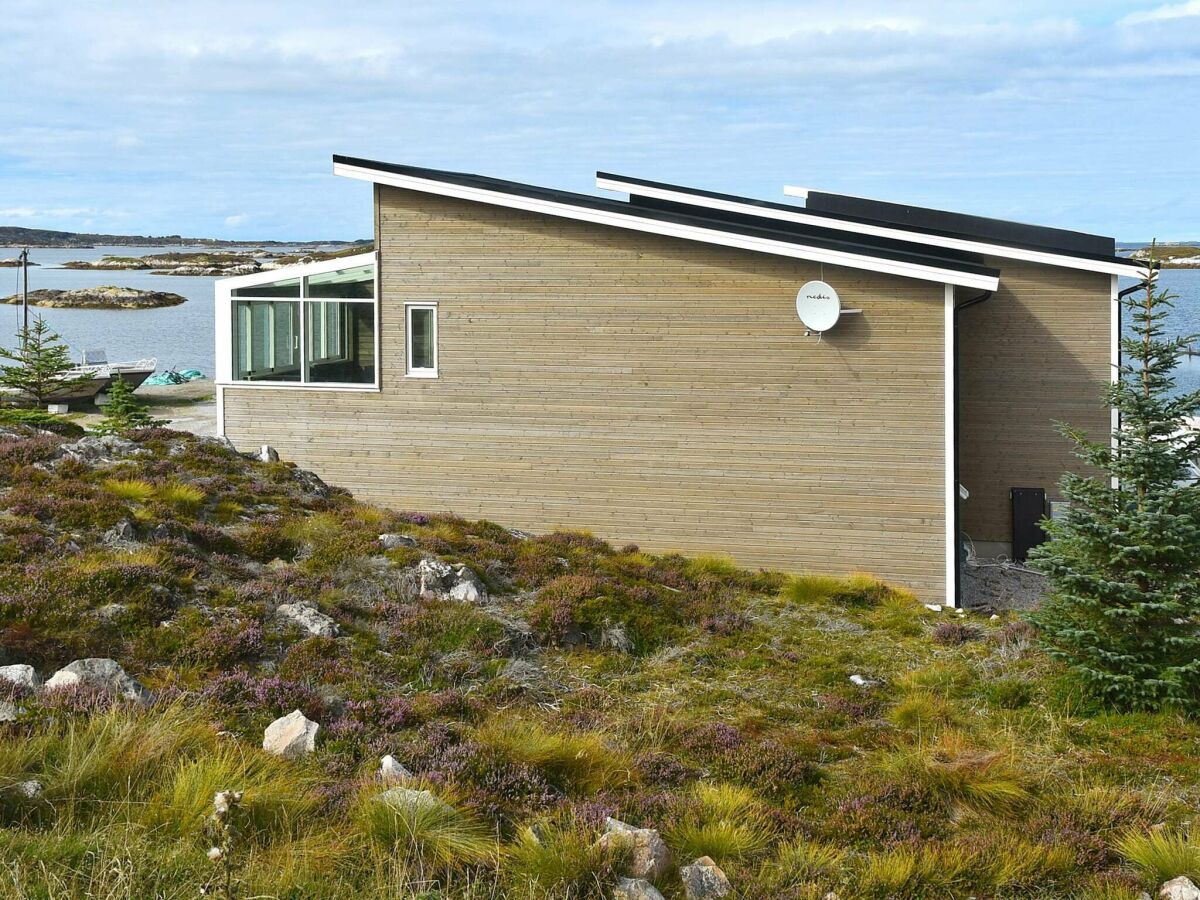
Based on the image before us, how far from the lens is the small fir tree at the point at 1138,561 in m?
8.16

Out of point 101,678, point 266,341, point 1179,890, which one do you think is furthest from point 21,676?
point 266,341

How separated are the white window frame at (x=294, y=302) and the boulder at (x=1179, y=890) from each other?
11752 millimetres

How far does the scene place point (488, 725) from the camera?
645cm

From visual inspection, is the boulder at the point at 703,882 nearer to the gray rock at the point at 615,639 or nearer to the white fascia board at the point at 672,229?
the gray rock at the point at 615,639

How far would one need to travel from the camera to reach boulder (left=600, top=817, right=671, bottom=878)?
4.76 meters

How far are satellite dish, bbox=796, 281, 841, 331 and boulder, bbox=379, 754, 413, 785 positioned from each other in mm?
9156

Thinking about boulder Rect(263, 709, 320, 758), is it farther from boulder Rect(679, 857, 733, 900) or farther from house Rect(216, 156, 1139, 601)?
house Rect(216, 156, 1139, 601)

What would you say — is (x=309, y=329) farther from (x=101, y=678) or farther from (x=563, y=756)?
(x=563, y=756)

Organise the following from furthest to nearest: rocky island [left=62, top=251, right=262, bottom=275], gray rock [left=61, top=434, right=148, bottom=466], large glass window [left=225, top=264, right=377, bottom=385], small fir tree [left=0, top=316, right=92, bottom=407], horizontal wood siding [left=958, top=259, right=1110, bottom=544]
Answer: rocky island [left=62, top=251, right=262, bottom=275]
small fir tree [left=0, top=316, right=92, bottom=407]
horizontal wood siding [left=958, top=259, right=1110, bottom=544]
large glass window [left=225, top=264, right=377, bottom=385]
gray rock [left=61, top=434, right=148, bottom=466]

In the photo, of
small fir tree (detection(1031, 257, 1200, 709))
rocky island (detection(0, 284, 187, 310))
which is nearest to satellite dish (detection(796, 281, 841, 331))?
small fir tree (detection(1031, 257, 1200, 709))

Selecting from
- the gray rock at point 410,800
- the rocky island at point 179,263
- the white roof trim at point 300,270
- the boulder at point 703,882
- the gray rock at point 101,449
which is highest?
the rocky island at point 179,263

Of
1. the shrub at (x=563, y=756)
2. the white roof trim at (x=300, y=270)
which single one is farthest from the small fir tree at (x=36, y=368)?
the shrub at (x=563, y=756)

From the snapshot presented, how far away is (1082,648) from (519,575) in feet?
16.7

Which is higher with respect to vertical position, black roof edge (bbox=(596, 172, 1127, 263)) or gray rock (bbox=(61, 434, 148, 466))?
black roof edge (bbox=(596, 172, 1127, 263))
